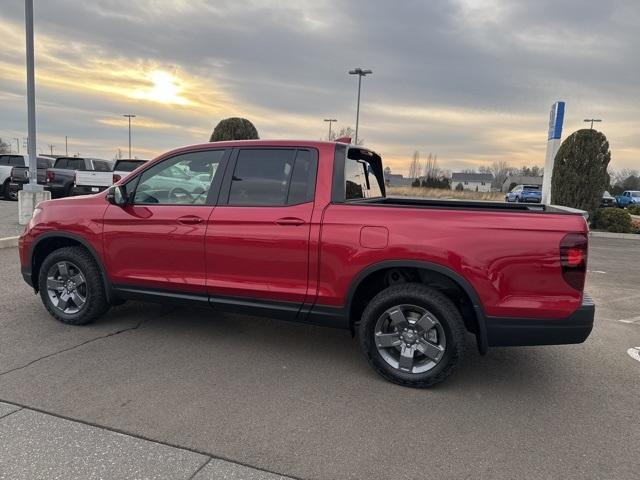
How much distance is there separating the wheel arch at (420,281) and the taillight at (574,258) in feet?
1.98

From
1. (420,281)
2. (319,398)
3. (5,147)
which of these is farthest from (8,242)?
(5,147)

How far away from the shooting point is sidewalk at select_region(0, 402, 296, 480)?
249 cm

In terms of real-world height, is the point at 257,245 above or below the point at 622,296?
above

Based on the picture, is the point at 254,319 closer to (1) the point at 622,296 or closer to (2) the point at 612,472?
(2) the point at 612,472

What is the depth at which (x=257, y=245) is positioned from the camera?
3.91 metres

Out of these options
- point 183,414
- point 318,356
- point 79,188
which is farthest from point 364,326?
point 79,188

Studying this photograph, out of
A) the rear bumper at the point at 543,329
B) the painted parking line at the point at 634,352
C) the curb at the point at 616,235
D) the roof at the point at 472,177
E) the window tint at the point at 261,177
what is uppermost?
the roof at the point at 472,177

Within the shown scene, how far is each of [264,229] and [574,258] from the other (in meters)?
2.25

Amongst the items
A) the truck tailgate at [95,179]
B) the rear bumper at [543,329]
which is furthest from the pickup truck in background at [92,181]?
the rear bumper at [543,329]

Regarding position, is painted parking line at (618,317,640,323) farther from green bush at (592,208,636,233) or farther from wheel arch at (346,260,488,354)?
green bush at (592,208,636,233)

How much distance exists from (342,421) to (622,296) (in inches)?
231

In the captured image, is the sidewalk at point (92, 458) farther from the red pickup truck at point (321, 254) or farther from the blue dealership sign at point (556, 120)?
the blue dealership sign at point (556, 120)

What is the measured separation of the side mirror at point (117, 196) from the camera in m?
4.38

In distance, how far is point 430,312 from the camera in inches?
139
